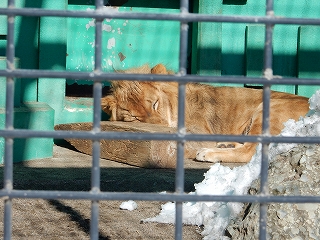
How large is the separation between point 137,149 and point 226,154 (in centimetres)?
86

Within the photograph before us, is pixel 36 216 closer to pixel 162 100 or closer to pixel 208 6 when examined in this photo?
pixel 162 100

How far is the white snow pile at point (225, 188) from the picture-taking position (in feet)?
10.2

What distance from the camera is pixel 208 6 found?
19.8 feet

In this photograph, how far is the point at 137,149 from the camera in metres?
5.05

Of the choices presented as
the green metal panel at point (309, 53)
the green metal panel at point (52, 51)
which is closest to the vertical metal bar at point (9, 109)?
the green metal panel at point (52, 51)

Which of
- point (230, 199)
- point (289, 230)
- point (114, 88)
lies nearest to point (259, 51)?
point (114, 88)

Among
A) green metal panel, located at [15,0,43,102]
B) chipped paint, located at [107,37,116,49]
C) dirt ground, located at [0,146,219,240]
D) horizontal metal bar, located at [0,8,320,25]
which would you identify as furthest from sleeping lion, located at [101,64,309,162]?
horizontal metal bar, located at [0,8,320,25]

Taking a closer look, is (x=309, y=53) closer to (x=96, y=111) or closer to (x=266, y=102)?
(x=266, y=102)

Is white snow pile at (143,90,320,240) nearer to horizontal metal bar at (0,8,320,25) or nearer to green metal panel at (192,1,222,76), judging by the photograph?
horizontal metal bar at (0,8,320,25)

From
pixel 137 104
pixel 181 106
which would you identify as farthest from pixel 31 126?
pixel 181 106

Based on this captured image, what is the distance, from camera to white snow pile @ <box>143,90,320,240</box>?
309 centimetres

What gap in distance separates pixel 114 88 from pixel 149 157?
128 centimetres

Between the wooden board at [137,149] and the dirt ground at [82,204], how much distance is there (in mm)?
84

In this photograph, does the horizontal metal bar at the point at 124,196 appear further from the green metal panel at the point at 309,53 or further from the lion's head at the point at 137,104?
the green metal panel at the point at 309,53
